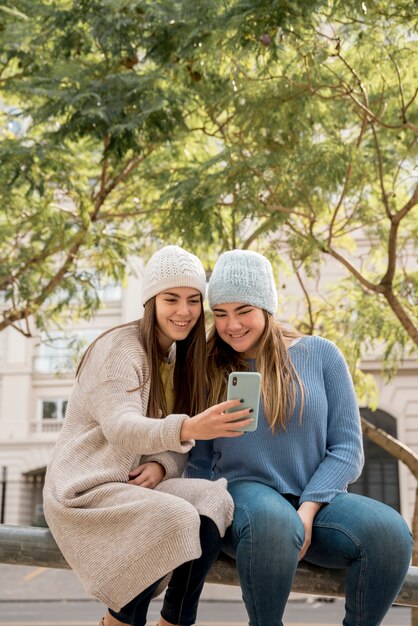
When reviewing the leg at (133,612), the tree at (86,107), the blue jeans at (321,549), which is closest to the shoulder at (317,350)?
the blue jeans at (321,549)

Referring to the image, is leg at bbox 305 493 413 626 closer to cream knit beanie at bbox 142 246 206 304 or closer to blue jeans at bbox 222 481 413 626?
blue jeans at bbox 222 481 413 626

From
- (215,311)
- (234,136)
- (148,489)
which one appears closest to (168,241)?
(234,136)

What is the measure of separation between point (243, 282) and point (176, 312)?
266mm

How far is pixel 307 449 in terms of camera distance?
285cm

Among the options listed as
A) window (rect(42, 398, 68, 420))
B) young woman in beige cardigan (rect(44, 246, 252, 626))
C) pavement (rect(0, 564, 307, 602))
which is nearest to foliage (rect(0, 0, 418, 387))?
young woman in beige cardigan (rect(44, 246, 252, 626))

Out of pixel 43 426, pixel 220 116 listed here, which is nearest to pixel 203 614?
pixel 220 116

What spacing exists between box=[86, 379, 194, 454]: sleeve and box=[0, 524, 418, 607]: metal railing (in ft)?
1.27

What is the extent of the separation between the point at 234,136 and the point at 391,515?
6505 millimetres

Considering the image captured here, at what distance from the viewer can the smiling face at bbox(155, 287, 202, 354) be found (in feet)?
9.48

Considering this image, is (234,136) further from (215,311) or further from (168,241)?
(215,311)

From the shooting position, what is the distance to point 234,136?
28.3ft

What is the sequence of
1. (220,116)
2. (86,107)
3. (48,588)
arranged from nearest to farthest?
(86,107) < (220,116) < (48,588)

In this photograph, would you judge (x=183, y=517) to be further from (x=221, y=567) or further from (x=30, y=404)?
(x=30, y=404)

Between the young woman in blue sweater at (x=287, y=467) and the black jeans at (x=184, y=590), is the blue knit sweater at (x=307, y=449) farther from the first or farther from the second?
the black jeans at (x=184, y=590)
